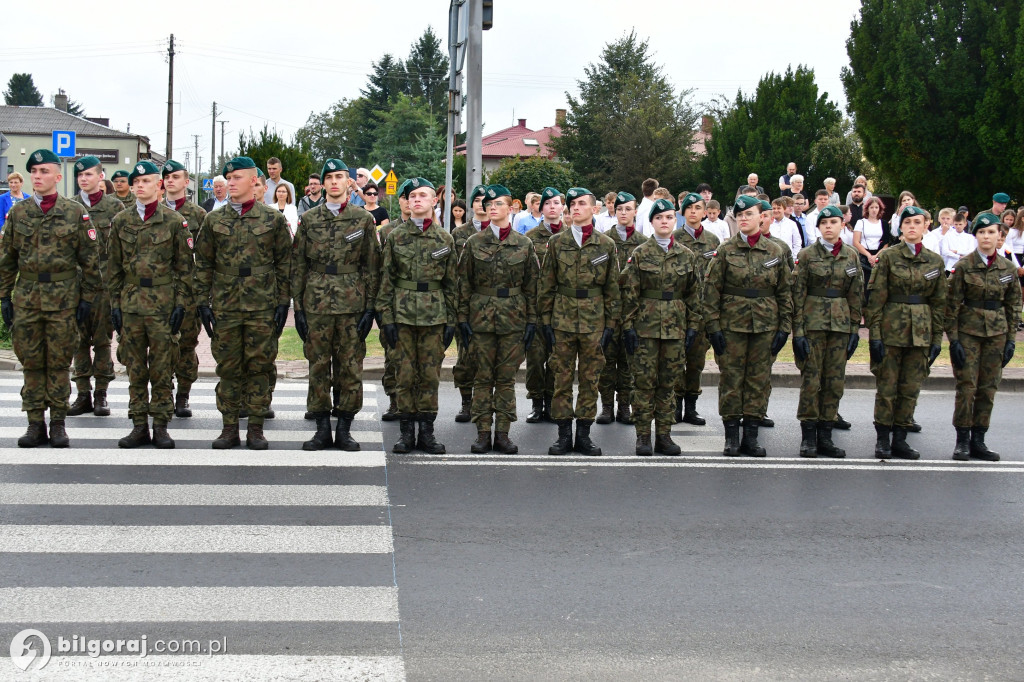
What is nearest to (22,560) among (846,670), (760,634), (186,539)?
(186,539)

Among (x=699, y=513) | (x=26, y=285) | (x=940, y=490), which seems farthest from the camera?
(x=26, y=285)

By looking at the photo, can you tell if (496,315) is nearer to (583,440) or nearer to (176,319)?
(583,440)

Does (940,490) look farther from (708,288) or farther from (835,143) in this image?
(835,143)

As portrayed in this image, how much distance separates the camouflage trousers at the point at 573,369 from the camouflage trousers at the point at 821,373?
1667 millimetres

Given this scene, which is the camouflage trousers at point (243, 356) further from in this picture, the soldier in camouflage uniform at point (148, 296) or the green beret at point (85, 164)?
the green beret at point (85, 164)

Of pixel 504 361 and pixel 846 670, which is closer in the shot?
pixel 846 670

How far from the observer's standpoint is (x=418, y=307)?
827 centimetres

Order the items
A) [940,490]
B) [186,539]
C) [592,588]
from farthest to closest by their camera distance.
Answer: [940,490], [186,539], [592,588]

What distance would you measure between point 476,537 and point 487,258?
3053mm

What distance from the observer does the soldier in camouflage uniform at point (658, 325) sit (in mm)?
8469

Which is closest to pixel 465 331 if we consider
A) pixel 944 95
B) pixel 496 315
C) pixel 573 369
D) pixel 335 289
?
pixel 496 315

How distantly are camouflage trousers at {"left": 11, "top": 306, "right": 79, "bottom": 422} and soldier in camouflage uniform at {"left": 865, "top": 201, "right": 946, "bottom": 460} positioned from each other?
20.6 ft

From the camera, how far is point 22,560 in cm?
548

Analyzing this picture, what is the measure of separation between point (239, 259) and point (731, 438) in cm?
407
